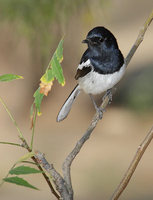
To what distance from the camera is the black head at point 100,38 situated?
248 centimetres

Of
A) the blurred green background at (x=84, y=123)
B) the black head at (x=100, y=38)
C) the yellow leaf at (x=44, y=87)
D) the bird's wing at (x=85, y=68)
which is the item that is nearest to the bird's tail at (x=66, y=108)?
the bird's wing at (x=85, y=68)

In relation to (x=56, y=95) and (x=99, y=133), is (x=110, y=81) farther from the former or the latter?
(x=56, y=95)

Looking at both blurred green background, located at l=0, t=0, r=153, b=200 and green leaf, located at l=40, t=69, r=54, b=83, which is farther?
blurred green background, located at l=0, t=0, r=153, b=200

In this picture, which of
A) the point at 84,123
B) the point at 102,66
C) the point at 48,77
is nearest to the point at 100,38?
the point at 102,66

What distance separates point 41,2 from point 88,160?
471 centimetres

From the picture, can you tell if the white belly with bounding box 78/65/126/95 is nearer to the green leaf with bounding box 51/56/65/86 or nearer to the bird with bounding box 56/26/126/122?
the bird with bounding box 56/26/126/122

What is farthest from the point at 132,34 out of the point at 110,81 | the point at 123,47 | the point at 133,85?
the point at 110,81

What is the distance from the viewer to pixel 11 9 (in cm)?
360

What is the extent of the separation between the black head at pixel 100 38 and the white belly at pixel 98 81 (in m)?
0.17

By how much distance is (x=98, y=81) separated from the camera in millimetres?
3008

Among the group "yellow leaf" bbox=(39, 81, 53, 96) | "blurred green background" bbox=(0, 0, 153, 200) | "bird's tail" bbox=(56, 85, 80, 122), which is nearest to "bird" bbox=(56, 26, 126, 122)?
"bird's tail" bbox=(56, 85, 80, 122)

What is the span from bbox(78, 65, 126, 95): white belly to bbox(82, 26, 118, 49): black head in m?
0.17

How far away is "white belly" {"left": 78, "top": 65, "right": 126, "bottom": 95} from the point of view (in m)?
2.93

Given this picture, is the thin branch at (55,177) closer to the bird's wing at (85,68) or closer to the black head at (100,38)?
the black head at (100,38)
